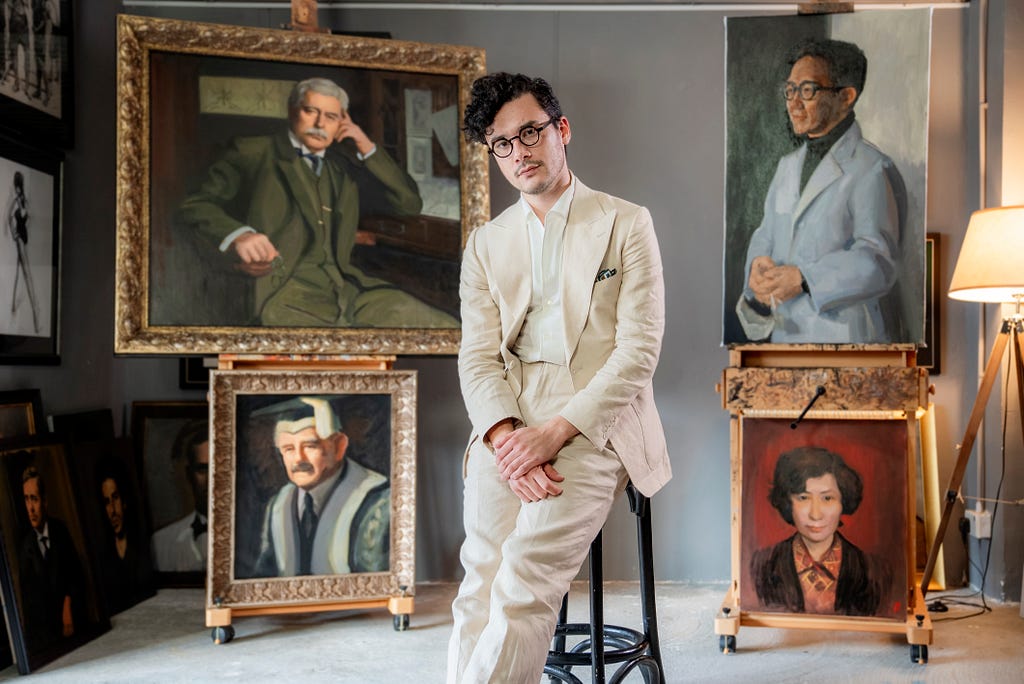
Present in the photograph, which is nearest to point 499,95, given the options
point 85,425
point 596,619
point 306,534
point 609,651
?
point 596,619

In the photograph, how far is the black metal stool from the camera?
2027 mm

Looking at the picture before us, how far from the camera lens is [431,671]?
107 inches

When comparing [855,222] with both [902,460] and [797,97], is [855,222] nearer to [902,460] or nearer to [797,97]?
[797,97]

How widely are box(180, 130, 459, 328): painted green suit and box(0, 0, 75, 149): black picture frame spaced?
0.64 metres

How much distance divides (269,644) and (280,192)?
59.8 inches

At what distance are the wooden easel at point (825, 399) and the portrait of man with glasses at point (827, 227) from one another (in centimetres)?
11

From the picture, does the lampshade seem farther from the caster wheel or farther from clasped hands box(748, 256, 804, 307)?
the caster wheel

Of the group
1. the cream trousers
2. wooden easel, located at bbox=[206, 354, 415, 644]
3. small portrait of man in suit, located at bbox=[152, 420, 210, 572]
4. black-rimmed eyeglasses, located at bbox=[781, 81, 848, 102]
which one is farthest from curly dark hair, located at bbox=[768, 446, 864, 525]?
small portrait of man in suit, located at bbox=[152, 420, 210, 572]

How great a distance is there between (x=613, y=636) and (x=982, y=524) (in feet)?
6.30

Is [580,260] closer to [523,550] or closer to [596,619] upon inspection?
[523,550]

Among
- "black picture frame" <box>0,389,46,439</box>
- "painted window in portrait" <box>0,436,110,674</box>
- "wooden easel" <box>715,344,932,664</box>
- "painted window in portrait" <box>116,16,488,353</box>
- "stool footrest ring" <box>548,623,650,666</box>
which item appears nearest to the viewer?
"stool footrest ring" <box>548,623,650,666</box>

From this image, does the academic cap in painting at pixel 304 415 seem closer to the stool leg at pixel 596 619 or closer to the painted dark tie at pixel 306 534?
the painted dark tie at pixel 306 534

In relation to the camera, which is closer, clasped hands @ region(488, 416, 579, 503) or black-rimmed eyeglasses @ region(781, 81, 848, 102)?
clasped hands @ region(488, 416, 579, 503)

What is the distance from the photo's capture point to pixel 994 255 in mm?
2893
